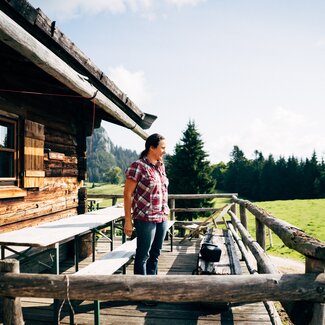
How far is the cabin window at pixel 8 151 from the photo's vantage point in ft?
14.4

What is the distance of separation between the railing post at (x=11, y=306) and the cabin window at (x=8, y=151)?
245cm

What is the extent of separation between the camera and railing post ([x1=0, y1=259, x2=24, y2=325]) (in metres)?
2.14

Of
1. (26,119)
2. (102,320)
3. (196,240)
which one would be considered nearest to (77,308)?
(102,320)

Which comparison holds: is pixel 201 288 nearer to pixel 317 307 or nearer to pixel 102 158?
pixel 317 307

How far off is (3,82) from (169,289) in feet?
12.1

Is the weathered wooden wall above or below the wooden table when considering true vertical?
above

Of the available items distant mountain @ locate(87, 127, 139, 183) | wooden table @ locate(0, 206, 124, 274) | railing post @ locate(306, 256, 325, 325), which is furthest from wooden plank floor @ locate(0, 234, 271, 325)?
distant mountain @ locate(87, 127, 139, 183)

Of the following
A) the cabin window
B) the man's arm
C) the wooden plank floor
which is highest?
the cabin window

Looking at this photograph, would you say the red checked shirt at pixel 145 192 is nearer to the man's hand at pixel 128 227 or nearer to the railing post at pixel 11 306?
the man's hand at pixel 128 227

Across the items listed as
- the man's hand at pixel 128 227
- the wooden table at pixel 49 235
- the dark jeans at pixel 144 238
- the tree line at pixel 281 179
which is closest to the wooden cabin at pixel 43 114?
the wooden table at pixel 49 235

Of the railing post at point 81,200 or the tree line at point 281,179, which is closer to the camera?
the railing post at point 81,200

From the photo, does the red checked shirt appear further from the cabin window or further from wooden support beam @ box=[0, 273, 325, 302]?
the cabin window

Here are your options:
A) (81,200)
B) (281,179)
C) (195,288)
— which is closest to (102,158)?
(281,179)

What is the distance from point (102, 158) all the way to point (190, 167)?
140 m
